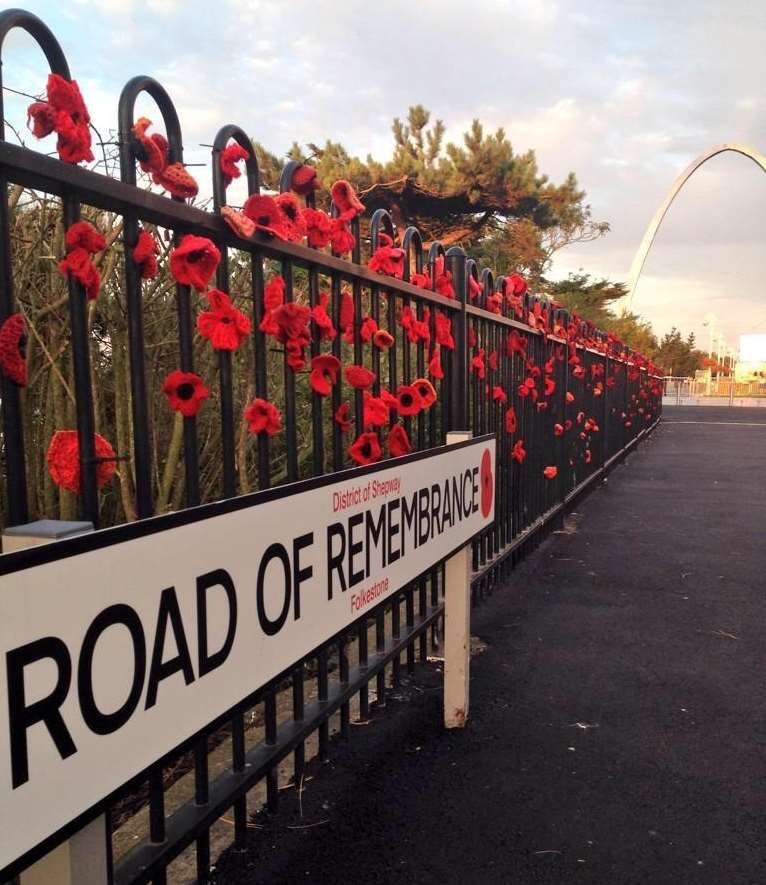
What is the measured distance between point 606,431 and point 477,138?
50.4 ft

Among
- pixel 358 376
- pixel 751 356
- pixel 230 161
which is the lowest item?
pixel 358 376

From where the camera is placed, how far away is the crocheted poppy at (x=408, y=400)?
304cm

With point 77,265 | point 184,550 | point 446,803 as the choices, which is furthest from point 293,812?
point 77,265

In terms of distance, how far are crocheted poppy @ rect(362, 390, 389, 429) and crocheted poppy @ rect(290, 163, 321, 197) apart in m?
0.83

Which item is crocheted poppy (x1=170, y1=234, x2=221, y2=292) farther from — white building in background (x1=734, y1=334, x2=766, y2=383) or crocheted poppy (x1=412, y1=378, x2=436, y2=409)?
white building in background (x1=734, y1=334, x2=766, y2=383)

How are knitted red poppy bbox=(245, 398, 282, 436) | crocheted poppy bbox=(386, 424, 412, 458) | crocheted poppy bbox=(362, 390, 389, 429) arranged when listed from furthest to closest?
crocheted poppy bbox=(386, 424, 412, 458), crocheted poppy bbox=(362, 390, 389, 429), knitted red poppy bbox=(245, 398, 282, 436)

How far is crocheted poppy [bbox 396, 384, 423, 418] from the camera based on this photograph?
120 inches

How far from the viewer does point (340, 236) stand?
96.0 inches

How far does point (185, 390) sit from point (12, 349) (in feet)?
1.61

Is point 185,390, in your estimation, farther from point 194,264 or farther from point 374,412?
point 374,412

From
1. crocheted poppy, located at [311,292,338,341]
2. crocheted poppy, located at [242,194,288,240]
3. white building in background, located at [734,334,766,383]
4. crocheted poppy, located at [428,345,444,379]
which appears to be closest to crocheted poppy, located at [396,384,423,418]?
crocheted poppy, located at [428,345,444,379]

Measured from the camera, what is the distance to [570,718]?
125 inches

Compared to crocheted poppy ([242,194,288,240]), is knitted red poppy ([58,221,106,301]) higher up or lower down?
lower down

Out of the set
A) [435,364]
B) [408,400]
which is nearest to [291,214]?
[408,400]
